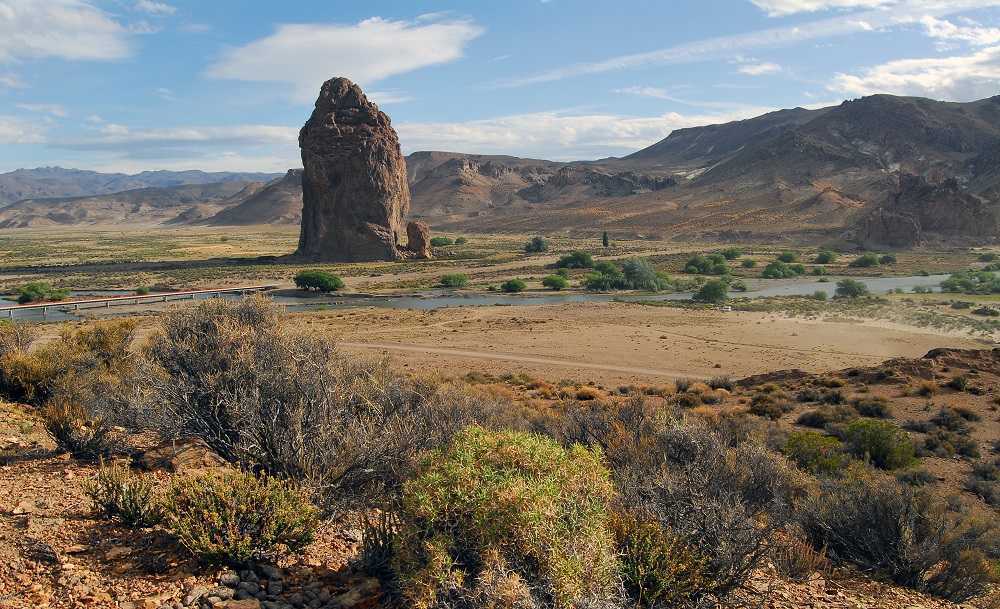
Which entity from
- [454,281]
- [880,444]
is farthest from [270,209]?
[880,444]

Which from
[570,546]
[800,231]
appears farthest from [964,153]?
[570,546]

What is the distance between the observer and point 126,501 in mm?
5602

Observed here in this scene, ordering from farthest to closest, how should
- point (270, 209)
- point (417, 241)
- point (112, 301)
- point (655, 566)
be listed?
point (270, 209) → point (417, 241) → point (112, 301) → point (655, 566)

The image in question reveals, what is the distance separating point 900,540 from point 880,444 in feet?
23.0

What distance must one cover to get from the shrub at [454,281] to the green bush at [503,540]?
4902 cm

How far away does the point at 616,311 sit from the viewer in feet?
133

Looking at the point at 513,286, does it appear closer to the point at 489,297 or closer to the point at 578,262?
the point at 489,297

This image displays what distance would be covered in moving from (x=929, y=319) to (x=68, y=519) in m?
39.0

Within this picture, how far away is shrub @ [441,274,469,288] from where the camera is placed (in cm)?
5391

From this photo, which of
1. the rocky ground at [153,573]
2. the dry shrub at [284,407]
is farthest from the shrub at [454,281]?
the rocky ground at [153,573]

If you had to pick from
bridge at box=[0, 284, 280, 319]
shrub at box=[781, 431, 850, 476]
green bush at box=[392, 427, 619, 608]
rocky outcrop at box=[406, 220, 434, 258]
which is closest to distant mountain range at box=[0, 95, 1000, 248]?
rocky outcrop at box=[406, 220, 434, 258]

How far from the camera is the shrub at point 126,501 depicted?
5555 millimetres

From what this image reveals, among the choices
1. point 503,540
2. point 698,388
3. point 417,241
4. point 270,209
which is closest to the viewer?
point 503,540

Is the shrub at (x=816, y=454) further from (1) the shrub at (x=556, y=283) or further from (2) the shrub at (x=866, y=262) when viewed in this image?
(2) the shrub at (x=866, y=262)
